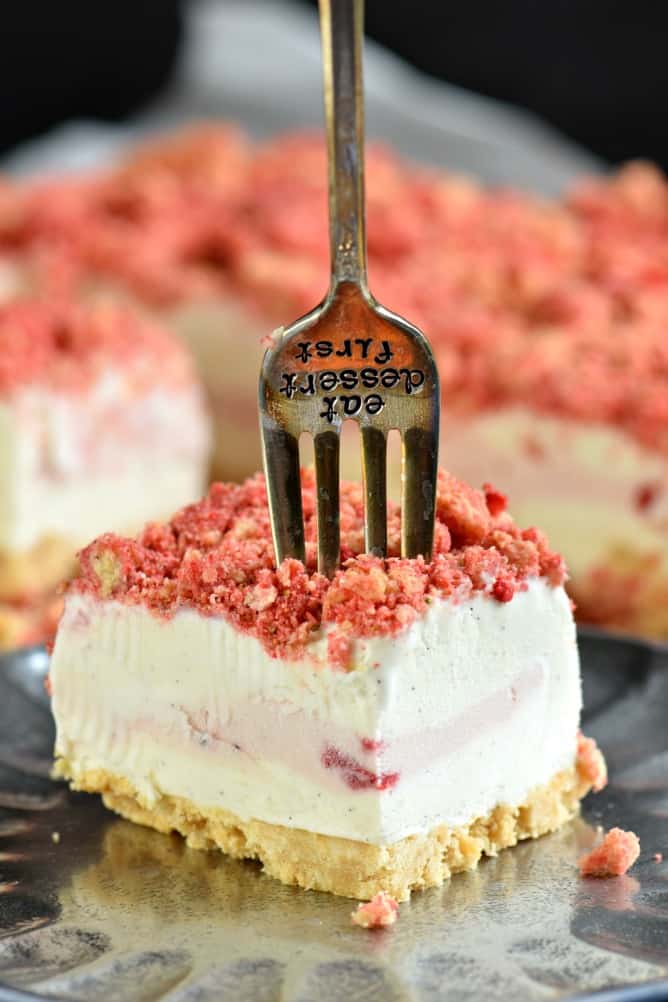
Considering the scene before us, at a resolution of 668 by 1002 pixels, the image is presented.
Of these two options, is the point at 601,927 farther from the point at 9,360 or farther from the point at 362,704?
the point at 9,360

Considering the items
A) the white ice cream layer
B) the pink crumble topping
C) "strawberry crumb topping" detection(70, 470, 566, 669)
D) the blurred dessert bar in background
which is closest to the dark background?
the blurred dessert bar in background

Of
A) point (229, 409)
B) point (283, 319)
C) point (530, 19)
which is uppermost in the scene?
point (530, 19)

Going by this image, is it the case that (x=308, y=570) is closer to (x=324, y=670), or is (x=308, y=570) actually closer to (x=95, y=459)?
(x=324, y=670)

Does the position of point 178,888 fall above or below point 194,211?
below

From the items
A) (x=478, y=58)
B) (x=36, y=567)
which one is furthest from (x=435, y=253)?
(x=478, y=58)

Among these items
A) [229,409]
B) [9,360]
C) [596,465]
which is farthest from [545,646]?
[229,409]

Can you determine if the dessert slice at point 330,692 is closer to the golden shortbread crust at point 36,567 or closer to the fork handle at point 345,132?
the fork handle at point 345,132

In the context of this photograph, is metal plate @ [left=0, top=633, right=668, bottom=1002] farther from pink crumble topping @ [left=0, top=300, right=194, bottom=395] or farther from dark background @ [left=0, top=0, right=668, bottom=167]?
dark background @ [left=0, top=0, right=668, bottom=167]
